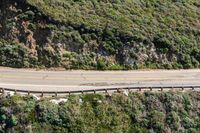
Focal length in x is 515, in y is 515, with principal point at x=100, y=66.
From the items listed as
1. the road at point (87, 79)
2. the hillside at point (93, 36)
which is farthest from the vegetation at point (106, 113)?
the hillside at point (93, 36)

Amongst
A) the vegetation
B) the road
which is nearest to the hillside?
the road

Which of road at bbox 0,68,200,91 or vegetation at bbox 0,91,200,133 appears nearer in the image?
vegetation at bbox 0,91,200,133

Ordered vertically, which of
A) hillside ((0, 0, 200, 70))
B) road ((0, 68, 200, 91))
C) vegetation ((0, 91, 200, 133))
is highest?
hillside ((0, 0, 200, 70))

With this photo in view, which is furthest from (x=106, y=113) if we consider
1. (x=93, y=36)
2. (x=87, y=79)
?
(x=93, y=36)

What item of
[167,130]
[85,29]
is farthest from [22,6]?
[167,130]

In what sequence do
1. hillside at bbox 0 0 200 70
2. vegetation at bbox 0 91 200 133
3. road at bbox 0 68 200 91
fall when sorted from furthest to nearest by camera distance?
hillside at bbox 0 0 200 70 → road at bbox 0 68 200 91 → vegetation at bbox 0 91 200 133

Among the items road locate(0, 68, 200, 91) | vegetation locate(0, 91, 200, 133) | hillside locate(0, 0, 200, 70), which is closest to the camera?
vegetation locate(0, 91, 200, 133)

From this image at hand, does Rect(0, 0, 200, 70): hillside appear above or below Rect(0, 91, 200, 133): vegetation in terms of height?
above

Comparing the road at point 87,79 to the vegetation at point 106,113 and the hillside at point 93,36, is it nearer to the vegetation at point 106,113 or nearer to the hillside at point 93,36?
the hillside at point 93,36

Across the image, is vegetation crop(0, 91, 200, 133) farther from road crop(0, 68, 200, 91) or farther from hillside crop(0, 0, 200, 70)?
hillside crop(0, 0, 200, 70)
